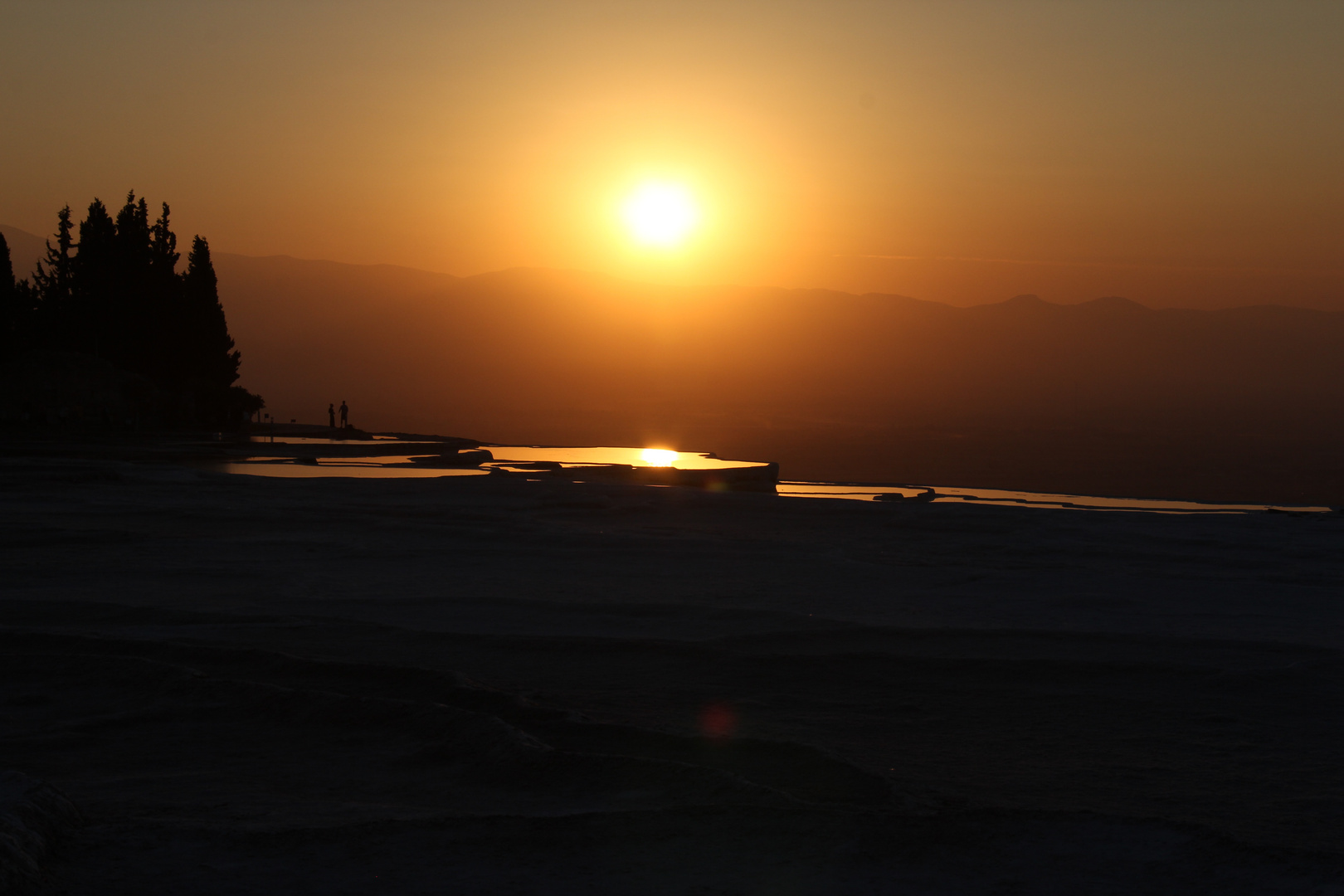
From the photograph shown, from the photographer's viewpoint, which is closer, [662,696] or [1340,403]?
[662,696]

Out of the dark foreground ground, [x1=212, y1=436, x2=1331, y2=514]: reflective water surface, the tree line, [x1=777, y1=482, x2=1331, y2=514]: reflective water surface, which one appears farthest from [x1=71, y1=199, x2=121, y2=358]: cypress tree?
the dark foreground ground

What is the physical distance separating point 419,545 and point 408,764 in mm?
7698

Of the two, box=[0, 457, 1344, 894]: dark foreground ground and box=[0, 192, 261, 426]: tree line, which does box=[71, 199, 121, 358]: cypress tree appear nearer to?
box=[0, 192, 261, 426]: tree line

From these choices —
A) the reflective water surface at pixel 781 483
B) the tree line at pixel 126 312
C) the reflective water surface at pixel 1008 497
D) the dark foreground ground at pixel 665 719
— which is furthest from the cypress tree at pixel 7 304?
the dark foreground ground at pixel 665 719

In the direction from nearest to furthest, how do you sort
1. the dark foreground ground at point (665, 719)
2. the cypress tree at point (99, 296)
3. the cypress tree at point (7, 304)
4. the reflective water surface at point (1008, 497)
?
the dark foreground ground at point (665, 719)
the reflective water surface at point (1008, 497)
the cypress tree at point (7, 304)
the cypress tree at point (99, 296)

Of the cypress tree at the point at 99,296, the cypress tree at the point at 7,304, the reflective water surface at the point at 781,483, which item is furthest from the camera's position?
the cypress tree at the point at 99,296

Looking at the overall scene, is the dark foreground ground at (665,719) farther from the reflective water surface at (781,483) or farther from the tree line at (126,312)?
the tree line at (126,312)

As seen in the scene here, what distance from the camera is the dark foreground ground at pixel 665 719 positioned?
3912mm

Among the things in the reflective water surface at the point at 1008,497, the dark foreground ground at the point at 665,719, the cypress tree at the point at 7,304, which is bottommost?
the dark foreground ground at the point at 665,719

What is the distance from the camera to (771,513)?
55.1ft

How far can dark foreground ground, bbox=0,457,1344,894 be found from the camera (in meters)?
3.91

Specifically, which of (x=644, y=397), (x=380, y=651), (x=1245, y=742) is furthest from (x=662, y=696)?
(x=644, y=397)

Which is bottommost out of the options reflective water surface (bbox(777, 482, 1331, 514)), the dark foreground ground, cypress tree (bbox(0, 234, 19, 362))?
the dark foreground ground

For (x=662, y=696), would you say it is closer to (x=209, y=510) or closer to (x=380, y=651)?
(x=380, y=651)
